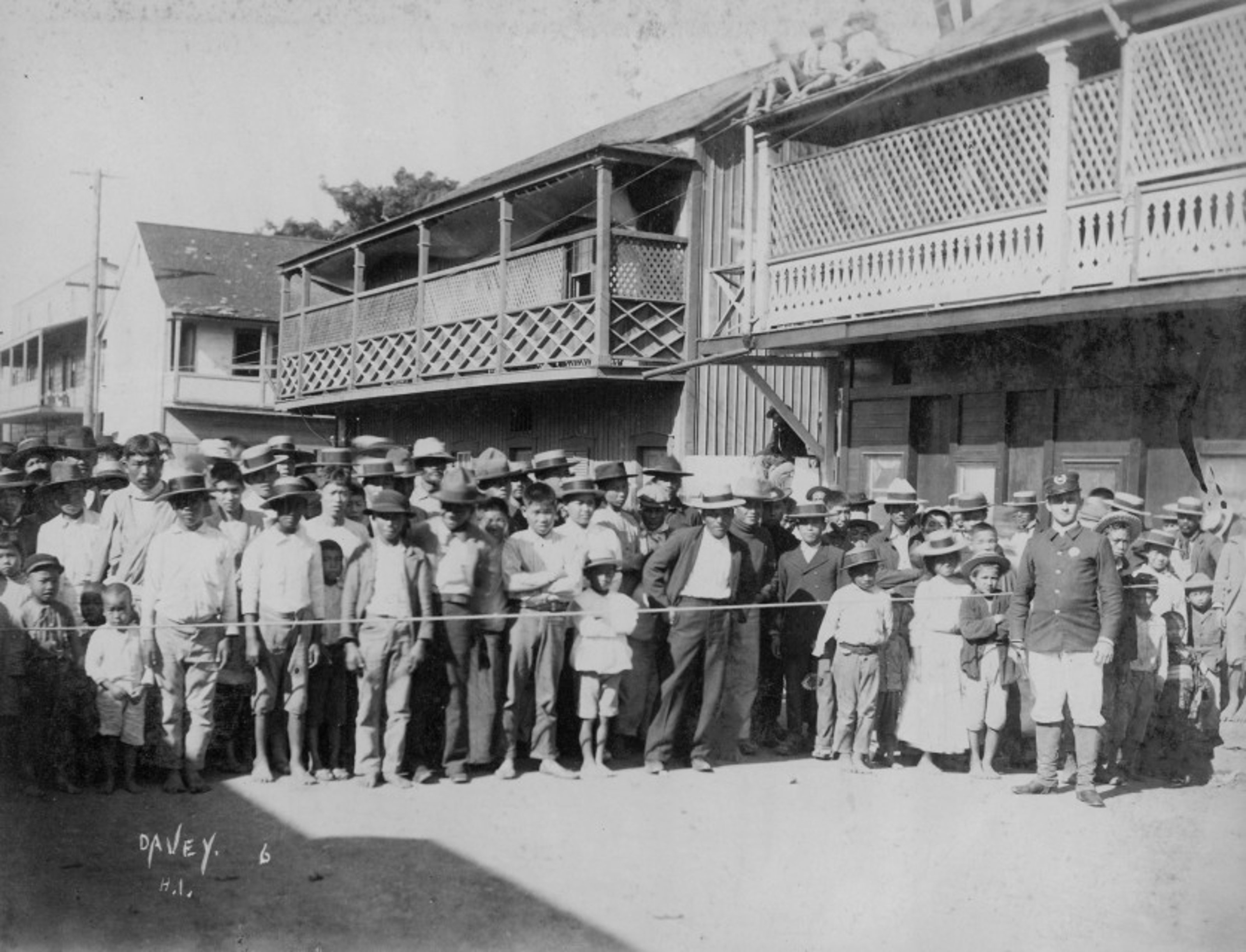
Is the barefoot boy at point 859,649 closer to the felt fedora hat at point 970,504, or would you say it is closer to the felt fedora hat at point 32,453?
the felt fedora hat at point 970,504

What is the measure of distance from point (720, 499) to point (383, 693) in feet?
8.58

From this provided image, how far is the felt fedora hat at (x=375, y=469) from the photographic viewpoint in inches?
314

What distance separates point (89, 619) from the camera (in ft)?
23.0

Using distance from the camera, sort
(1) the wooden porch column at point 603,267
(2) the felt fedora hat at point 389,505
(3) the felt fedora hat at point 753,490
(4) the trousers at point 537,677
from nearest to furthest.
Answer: (2) the felt fedora hat at point 389,505, (4) the trousers at point 537,677, (3) the felt fedora hat at point 753,490, (1) the wooden porch column at point 603,267

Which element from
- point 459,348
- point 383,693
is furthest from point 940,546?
point 459,348

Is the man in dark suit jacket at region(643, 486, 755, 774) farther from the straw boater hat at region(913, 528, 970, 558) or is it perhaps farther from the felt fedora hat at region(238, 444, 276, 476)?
the felt fedora hat at region(238, 444, 276, 476)

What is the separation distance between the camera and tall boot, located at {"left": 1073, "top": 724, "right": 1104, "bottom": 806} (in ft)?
23.3

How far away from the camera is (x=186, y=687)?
22.7 feet

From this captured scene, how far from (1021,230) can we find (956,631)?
4.44 metres

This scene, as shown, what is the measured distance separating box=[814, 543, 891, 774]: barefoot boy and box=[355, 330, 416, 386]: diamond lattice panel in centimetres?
1290

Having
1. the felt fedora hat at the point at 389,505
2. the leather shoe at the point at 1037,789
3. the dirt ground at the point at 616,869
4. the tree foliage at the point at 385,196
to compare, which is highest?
the tree foliage at the point at 385,196

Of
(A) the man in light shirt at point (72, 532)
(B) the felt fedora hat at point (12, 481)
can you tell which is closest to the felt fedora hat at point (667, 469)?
(A) the man in light shirt at point (72, 532)

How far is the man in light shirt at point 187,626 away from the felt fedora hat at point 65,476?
4.51 ft

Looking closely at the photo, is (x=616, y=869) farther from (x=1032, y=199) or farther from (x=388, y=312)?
(x=388, y=312)
